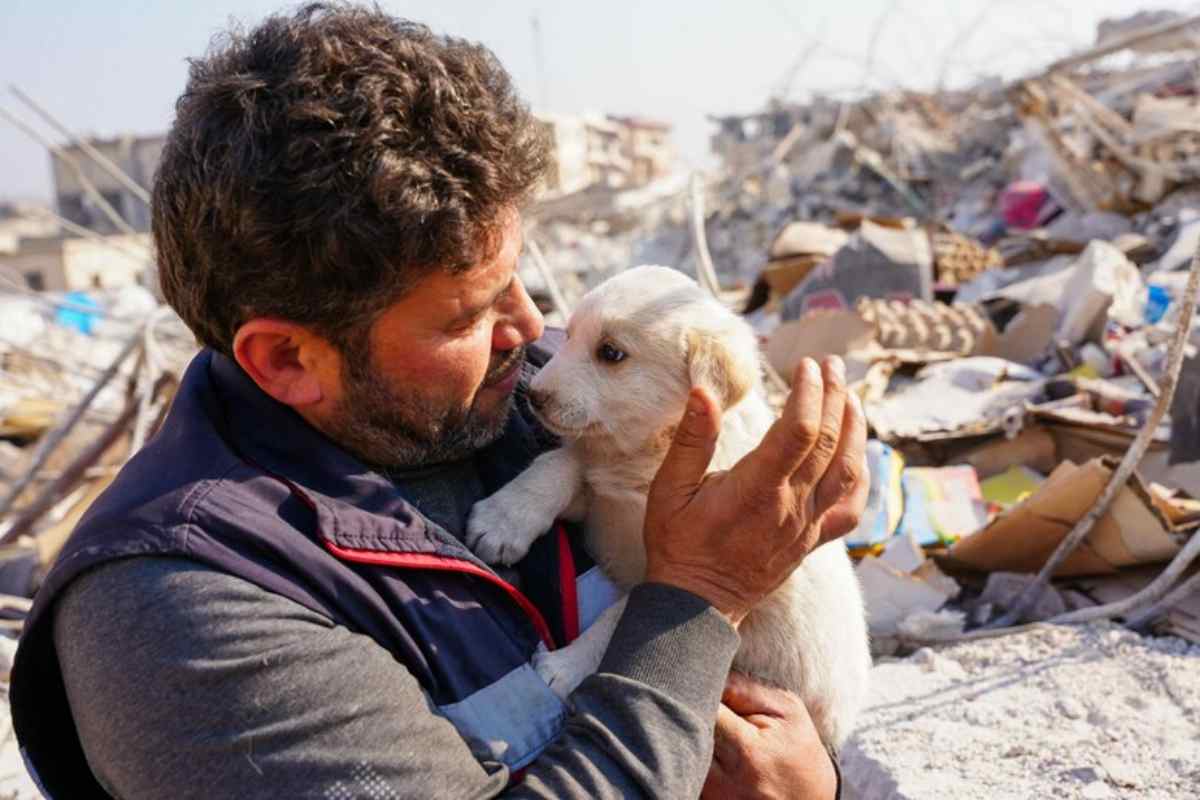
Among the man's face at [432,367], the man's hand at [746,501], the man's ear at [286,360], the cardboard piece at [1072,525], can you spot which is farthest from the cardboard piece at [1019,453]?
the man's ear at [286,360]

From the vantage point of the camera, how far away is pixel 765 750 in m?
1.80

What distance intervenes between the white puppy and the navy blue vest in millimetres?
290

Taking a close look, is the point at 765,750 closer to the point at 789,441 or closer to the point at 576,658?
the point at 576,658

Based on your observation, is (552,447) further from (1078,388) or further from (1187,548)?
(1078,388)

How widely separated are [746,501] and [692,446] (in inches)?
4.9

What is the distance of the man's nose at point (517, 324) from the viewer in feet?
6.06

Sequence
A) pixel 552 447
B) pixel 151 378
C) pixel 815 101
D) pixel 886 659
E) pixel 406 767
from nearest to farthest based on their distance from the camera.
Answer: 1. pixel 406 767
2. pixel 552 447
3. pixel 886 659
4. pixel 151 378
5. pixel 815 101

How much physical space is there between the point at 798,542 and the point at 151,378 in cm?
312

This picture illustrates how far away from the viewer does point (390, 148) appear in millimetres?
1526

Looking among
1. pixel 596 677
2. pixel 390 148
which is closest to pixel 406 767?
pixel 596 677

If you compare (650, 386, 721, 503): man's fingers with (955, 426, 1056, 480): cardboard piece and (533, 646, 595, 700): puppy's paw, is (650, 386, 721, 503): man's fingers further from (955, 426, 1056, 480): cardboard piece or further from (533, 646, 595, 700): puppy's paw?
(955, 426, 1056, 480): cardboard piece

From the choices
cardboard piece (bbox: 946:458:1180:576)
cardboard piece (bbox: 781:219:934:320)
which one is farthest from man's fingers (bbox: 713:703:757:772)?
cardboard piece (bbox: 781:219:934:320)

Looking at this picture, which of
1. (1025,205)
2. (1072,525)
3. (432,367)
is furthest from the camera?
(1025,205)

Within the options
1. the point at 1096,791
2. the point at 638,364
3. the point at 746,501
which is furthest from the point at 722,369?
the point at 1096,791
